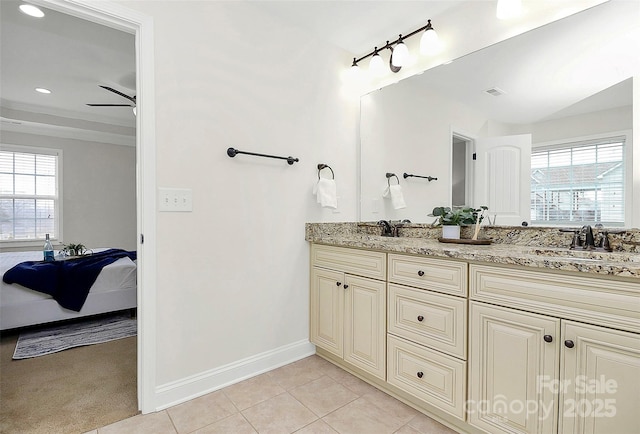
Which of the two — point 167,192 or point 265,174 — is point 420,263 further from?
point 167,192

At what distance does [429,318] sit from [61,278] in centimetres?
311

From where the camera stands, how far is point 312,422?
1557 millimetres

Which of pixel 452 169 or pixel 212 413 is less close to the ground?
pixel 452 169

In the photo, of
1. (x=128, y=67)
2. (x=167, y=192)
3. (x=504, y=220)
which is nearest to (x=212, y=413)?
(x=167, y=192)

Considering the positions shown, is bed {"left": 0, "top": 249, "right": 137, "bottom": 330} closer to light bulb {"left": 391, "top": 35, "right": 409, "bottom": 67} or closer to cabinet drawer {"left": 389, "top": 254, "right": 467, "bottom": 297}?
cabinet drawer {"left": 389, "top": 254, "right": 467, "bottom": 297}

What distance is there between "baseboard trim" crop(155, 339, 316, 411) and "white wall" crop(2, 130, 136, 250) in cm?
435

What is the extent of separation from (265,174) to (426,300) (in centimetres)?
124

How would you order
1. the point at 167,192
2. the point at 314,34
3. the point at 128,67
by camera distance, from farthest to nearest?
1. the point at 128,67
2. the point at 314,34
3. the point at 167,192

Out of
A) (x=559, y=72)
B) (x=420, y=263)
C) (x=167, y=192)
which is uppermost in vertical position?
(x=559, y=72)

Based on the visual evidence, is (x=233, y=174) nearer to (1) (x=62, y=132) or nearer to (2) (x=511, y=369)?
(2) (x=511, y=369)

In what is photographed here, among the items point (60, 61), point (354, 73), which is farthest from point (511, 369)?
point (60, 61)

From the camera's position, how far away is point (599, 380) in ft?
3.45

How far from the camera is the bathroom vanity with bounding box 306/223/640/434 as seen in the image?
104cm

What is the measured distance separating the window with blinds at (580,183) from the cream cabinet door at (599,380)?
2.28 ft
